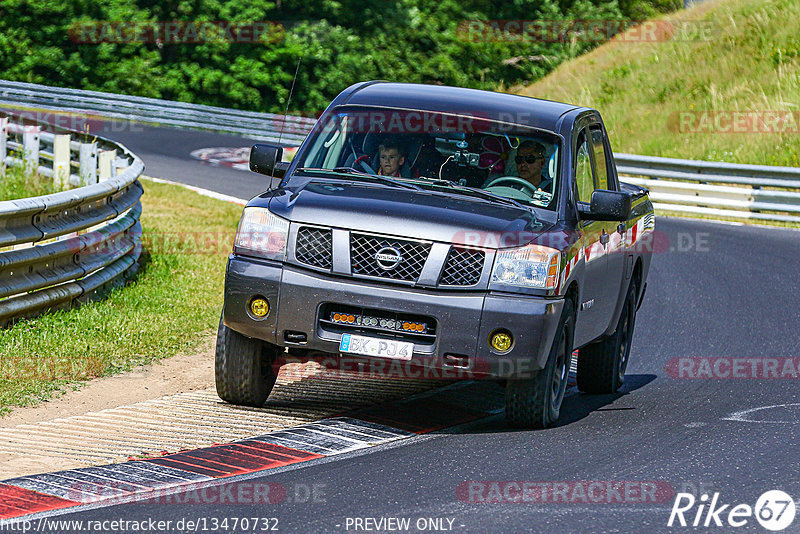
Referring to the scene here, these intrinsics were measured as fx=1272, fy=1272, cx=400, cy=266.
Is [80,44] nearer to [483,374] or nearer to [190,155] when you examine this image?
[190,155]

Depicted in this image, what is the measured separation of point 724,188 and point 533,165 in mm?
17004

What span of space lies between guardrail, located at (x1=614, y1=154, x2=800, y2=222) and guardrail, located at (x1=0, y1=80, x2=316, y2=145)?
554 inches

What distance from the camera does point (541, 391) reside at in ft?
24.5

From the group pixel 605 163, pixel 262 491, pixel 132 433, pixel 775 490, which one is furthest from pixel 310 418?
pixel 605 163

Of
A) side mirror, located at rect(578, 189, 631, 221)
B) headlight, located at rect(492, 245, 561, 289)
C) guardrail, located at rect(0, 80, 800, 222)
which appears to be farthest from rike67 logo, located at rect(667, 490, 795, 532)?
guardrail, located at rect(0, 80, 800, 222)

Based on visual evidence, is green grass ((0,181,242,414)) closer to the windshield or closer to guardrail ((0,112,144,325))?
guardrail ((0,112,144,325))

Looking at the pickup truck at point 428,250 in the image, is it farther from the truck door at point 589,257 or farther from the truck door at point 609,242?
the truck door at point 609,242

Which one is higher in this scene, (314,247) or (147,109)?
(314,247)

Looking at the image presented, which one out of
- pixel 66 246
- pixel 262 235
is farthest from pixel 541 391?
pixel 66 246

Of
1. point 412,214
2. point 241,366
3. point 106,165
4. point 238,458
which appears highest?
point 412,214

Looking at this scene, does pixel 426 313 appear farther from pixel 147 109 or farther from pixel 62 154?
pixel 147 109

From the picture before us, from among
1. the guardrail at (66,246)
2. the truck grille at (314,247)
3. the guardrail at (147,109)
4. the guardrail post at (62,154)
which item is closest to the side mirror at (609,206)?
the truck grille at (314,247)

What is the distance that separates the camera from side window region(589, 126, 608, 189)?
9352 millimetres

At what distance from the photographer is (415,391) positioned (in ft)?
28.9
